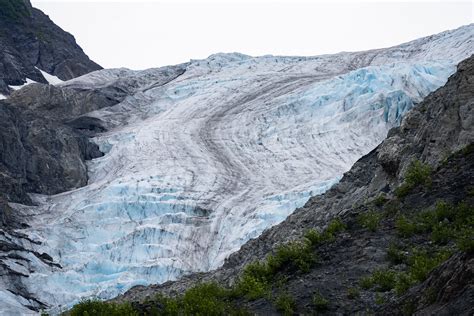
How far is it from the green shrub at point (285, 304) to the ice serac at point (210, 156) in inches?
458

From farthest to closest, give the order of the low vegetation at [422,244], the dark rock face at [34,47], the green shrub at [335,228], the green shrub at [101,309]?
the dark rock face at [34,47], the green shrub at [335,228], the green shrub at [101,309], the low vegetation at [422,244]

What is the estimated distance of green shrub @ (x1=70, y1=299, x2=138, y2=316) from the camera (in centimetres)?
669

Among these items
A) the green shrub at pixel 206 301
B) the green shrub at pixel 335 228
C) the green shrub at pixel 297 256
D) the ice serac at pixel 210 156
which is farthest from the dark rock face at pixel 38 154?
the green shrub at pixel 206 301

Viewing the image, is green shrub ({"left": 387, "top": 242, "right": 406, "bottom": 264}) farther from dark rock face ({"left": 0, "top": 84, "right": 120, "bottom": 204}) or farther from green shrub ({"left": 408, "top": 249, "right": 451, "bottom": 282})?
dark rock face ({"left": 0, "top": 84, "right": 120, "bottom": 204})

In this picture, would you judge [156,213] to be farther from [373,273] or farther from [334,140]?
[373,273]

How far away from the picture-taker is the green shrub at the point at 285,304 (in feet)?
21.0

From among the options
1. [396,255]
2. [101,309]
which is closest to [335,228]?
[396,255]

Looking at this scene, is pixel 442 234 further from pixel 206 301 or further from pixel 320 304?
pixel 206 301

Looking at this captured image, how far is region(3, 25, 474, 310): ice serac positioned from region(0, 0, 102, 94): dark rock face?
11.2m

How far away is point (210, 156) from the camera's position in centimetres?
2638

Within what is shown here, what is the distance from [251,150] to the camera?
27.2 metres

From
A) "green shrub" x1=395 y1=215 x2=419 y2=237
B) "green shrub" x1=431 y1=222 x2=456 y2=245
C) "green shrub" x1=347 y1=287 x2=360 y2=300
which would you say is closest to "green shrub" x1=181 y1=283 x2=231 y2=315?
"green shrub" x1=347 y1=287 x2=360 y2=300

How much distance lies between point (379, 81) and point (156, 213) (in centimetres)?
1188

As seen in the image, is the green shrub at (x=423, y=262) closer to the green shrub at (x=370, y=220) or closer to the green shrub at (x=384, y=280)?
the green shrub at (x=384, y=280)
